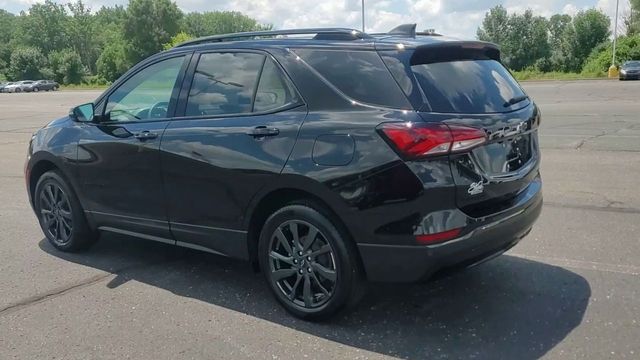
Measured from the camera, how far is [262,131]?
3867 millimetres

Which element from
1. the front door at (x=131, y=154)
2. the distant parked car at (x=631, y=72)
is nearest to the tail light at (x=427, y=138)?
the front door at (x=131, y=154)

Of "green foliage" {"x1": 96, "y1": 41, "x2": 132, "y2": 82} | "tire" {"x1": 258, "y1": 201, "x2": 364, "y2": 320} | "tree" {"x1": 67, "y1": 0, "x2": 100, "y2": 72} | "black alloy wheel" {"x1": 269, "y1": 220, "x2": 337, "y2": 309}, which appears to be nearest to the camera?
"tire" {"x1": 258, "y1": 201, "x2": 364, "y2": 320}

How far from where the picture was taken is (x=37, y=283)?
4.71 meters

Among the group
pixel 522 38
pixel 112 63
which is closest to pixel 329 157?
pixel 522 38

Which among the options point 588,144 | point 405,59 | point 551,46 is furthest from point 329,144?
point 551,46

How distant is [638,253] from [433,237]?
2.45m

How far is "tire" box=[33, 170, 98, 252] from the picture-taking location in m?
5.25

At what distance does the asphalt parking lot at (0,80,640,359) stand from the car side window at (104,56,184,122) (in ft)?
4.16

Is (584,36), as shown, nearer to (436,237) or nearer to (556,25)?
(556,25)

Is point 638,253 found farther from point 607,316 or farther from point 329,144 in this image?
point 329,144

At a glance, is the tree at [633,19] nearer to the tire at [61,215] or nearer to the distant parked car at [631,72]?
the distant parked car at [631,72]

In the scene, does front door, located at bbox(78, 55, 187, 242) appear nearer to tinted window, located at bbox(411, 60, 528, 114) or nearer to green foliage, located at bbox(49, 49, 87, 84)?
tinted window, located at bbox(411, 60, 528, 114)

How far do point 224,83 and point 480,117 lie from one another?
1792 mm

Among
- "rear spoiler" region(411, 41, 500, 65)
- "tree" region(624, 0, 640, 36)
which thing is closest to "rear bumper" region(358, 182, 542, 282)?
"rear spoiler" region(411, 41, 500, 65)
